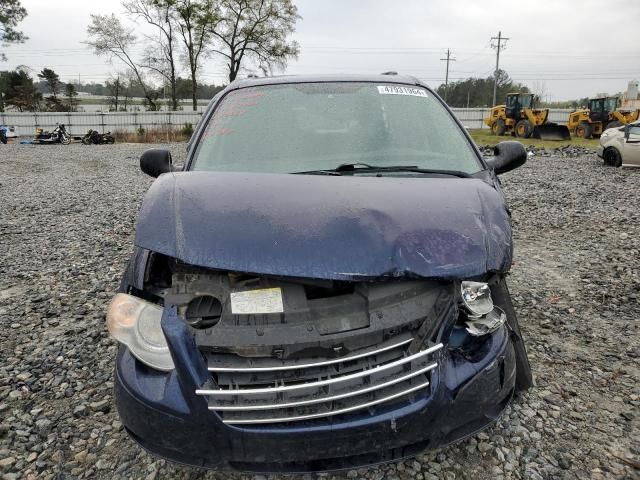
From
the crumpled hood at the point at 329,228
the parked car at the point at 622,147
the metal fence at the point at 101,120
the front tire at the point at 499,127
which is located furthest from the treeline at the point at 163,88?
the crumpled hood at the point at 329,228

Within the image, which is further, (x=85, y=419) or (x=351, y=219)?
(x=85, y=419)

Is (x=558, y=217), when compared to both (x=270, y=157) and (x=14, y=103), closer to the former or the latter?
(x=270, y=157)

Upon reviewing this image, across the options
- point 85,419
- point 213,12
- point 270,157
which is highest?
point 213,12

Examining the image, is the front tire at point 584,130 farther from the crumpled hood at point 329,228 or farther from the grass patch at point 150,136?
the crumpled hood at point 329,228

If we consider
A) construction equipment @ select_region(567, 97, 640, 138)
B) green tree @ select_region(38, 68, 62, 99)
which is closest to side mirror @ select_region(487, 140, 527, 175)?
construction equipment @ select_region(567, 97, 640, 138)

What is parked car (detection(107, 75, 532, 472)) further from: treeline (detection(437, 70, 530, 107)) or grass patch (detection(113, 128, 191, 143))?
treeline (detection(437, 70, 530, 107))

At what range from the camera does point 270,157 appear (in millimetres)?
2561

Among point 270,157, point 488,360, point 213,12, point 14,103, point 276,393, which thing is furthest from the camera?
point 14,103

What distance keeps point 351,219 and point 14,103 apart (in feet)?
171

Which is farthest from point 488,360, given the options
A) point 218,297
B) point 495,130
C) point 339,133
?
point 495,130

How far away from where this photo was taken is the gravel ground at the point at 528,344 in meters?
1.96

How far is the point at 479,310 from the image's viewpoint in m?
1.71

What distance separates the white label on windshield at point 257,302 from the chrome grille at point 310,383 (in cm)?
16

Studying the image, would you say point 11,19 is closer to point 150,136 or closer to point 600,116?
point 150,136
